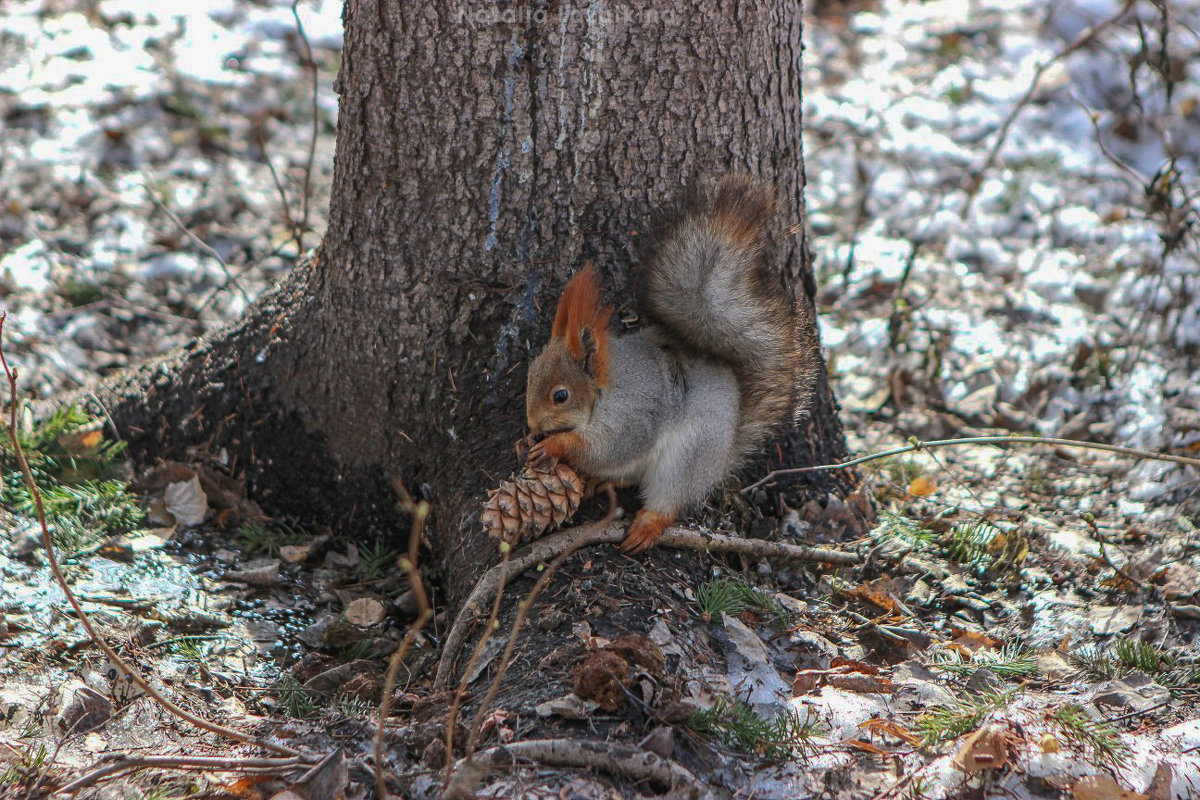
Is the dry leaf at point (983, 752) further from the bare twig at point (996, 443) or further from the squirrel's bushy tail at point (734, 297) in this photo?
the squirrel's bushy tail at point (734, 297)

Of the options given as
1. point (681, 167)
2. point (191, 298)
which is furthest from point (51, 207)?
point (681, 167)

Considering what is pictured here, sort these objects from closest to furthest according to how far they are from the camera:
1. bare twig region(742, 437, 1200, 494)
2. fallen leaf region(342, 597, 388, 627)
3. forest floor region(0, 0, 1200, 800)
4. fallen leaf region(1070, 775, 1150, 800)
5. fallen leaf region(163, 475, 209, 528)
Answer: fallen leaf region(1070, 775, 1150, 800)
forest floor region(0, 0, 1200, 800)
bare twig region(742, 437, 1200, 494)
fallen leaf region(342, 597, 388, 627)
fallen leaf region(163, 475, 209, 528)

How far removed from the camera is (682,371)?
2322mm

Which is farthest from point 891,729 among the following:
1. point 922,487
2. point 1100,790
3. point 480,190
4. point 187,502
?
point 187,502

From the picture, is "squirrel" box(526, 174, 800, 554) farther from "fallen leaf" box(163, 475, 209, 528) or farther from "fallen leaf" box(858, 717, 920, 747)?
"fallen leaf" box(163, 475, 209, 528)

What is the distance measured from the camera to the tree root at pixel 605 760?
5.20 ft

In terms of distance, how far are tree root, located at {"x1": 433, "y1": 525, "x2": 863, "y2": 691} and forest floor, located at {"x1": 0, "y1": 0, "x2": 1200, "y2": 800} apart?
0.20 ft

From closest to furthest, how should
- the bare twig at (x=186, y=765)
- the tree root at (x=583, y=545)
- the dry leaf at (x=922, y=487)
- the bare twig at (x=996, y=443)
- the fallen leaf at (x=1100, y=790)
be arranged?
the bare twig at (x=186, y=765) → the fallen leaf at (x=1100, y=790) → the tree root at (x=583, y=545) → the bare twig at (x=996, y=443) → the dry leaf at (x=922, y=487)

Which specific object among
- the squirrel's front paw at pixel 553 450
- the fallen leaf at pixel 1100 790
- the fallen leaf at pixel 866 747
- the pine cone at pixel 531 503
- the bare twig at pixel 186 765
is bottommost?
the bare twig at pixel 186 765

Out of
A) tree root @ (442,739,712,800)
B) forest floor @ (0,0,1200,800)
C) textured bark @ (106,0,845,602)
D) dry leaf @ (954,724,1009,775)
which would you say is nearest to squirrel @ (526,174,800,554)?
textured bark @ (106,0,845,602)

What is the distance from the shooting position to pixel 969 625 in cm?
227

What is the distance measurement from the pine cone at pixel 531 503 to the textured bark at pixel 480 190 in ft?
0.47

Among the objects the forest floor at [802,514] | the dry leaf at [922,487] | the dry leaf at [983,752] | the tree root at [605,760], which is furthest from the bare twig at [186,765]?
the dry leaf at [922,487]

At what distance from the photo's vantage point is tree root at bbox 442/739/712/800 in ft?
5.20
